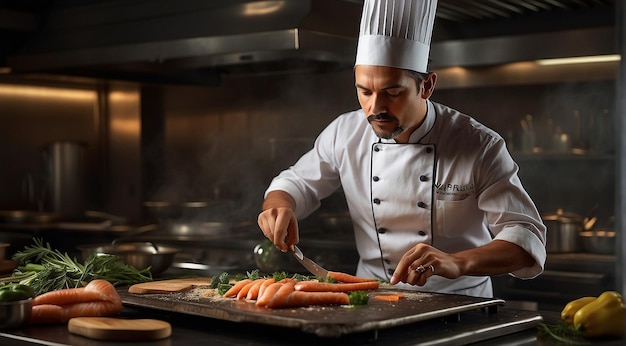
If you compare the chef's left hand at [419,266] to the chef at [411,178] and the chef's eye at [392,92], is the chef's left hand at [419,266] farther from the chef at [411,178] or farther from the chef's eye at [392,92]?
the chef's eye at [392,92]

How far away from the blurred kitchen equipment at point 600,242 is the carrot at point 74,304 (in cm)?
287

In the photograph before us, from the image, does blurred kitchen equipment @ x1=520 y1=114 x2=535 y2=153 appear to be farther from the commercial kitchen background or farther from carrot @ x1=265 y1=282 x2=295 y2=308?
carrot @ x1=265 y1=282 x2=295 y2=308

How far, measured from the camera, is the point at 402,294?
8.42 ft

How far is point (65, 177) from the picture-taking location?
261 inches

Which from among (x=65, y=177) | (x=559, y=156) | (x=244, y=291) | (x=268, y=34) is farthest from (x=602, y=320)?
(x=65, y=177)

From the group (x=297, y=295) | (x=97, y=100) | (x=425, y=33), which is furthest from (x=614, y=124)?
(x=97, y=100)

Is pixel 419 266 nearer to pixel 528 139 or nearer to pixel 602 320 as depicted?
pixel 602 320

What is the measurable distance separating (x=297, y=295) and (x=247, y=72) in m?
3.76

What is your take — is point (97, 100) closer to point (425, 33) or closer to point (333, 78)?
point (333, 78)

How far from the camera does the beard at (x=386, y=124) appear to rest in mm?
2885

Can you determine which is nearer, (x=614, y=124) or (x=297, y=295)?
(x=297, y=295)

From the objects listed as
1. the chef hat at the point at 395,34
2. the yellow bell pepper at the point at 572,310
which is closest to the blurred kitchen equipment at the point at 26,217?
the chef hat at the point at 395,34

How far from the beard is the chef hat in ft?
0.58

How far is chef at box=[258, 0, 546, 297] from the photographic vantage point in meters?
2.86
